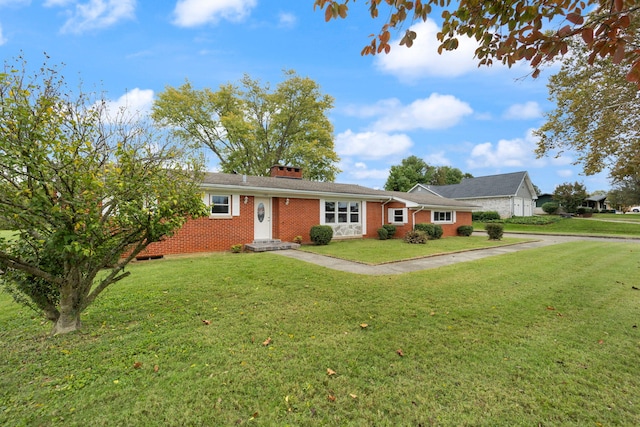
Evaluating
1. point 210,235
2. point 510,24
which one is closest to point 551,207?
point 210,235

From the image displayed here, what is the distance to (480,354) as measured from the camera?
327 centimetres

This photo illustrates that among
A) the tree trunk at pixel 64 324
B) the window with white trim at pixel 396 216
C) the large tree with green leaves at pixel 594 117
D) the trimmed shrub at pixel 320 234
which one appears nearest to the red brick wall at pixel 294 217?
the trimmed shrub at pixel 320 234

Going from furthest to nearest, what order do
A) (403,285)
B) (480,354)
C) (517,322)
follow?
(403,285)
(517,322)
(480,354)

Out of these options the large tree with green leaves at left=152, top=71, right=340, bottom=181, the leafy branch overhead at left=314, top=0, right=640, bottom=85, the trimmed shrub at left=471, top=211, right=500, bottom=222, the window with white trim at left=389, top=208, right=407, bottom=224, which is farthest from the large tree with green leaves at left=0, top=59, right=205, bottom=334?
the trimmed shrub at left=471, top=211, right=500, bottom=222

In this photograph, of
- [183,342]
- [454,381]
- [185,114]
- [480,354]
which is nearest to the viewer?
[454,381]

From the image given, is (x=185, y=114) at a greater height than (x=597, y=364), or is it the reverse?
(x=185, y=114)

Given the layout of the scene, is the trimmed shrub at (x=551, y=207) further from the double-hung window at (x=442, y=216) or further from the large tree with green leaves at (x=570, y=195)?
the double-hung window at (x=442, y=216)

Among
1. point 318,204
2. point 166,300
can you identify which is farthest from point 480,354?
point 318,204

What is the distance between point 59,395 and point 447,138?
2089 centimetres

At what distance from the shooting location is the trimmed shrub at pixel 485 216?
32406 mm

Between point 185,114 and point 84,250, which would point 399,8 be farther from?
point 185,114

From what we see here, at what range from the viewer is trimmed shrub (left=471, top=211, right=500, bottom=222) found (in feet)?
106

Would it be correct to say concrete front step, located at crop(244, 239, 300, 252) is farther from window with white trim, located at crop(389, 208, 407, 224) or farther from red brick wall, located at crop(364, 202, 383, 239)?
window with white trim, located at crop(389, 208, 407, 224)

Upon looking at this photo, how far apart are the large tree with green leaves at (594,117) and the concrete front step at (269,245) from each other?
9654mm
